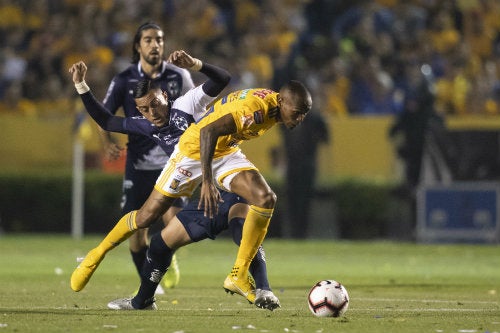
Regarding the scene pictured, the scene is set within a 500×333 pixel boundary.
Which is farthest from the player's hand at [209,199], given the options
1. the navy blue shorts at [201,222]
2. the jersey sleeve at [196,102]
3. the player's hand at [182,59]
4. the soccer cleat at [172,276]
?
the soccer cleat at [172,276]

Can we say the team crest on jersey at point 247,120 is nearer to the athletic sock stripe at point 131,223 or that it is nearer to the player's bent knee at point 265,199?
the player's bent knee at point 265,199

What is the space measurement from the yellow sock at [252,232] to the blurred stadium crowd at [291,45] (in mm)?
12686

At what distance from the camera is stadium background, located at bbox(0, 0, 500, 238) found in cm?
2192

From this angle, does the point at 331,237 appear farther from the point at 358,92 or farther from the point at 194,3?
the point at 194,3

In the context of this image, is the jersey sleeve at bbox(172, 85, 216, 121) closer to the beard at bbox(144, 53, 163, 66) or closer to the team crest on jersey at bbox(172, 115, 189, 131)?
the team crest on jersey at bbox(172, 115, 189, 131)

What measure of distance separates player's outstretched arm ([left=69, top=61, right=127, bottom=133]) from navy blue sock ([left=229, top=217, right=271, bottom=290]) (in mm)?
1642

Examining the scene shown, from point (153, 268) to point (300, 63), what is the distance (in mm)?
12921

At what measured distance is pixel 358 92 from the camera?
73.6 ft

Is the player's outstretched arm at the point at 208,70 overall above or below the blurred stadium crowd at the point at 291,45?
below

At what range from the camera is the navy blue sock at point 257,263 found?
29.7ft

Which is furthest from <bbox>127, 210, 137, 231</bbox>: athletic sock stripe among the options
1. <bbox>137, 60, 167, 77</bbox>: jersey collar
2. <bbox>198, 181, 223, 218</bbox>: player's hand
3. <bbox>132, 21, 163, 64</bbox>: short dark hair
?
<bbox>132, 21, 163, 64</bbox>: short dark hair

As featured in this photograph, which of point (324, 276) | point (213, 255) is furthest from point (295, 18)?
point (324, 276)

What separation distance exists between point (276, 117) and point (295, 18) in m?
15.9

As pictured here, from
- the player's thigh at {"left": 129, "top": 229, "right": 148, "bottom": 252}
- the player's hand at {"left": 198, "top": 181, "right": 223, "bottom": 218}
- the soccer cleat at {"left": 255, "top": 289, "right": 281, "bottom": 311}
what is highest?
the player's hand at {"left": 198, "top": 181, "right": 223, "bottom": 218}
